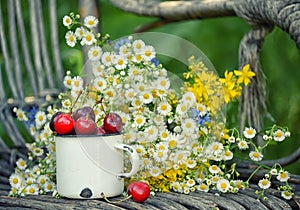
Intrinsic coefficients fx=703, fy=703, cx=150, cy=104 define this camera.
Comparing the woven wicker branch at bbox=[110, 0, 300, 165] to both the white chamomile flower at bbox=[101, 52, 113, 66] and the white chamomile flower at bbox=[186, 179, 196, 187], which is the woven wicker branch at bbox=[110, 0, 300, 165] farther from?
the white chamomile flower at bbox=[101, 52, 113, 66]

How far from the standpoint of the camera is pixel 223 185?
46.7 inches

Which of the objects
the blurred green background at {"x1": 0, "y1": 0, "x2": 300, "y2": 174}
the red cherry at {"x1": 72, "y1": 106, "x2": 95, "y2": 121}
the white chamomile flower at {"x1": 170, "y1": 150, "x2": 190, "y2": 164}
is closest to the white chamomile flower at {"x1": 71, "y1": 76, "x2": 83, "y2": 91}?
the red cherry at {"x1": 72, "y1": 106, "x2": 95, "y2": 121}

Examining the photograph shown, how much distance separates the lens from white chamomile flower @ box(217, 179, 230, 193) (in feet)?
3.88

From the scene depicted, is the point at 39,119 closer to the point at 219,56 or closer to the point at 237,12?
the point at 237,12

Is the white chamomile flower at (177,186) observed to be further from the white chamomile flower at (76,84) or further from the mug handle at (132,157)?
the white chamomile flower at (76,84)

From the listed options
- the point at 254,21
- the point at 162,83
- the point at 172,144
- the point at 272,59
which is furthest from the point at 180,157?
the point at 272,59

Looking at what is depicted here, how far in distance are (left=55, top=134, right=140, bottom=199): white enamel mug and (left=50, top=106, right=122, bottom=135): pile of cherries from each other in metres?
0.01

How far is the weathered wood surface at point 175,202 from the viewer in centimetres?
109

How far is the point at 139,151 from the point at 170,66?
3.56 feet

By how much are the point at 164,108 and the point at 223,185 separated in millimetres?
164

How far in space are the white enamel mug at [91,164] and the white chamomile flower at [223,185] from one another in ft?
0.52

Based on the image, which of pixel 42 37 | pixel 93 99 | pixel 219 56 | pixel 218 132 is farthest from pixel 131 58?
pixel 219 56

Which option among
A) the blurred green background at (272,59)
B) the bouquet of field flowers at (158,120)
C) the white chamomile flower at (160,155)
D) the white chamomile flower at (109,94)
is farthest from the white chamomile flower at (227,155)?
the blurred green background at (272,59)

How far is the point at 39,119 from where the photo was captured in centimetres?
135
